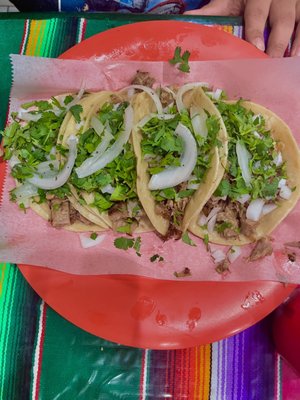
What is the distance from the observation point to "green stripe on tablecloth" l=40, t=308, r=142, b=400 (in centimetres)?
156

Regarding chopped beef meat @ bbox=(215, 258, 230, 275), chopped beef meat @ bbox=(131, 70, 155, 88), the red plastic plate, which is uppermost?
chopped beef meat @ bbox=(131, 70, 155, 88)

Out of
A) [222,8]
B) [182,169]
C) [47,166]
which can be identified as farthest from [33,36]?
[182,169]

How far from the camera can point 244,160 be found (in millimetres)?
1592

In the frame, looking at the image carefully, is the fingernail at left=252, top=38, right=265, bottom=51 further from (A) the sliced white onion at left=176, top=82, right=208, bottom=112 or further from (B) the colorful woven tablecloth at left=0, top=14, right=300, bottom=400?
(B) the colorful woven tablecloth at left=0, top=14, right=300, bottom=400

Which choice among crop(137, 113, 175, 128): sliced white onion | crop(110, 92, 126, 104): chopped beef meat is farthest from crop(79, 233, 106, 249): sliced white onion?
crop(110, 92, 126, 104): chopped beef meat

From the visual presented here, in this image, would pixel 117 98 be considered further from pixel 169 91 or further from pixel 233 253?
pixel 233 253

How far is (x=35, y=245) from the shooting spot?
160 centimetres

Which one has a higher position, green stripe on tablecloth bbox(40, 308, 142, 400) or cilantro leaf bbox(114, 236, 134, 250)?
cilantro leaf bbox(114, 236, 134, 250)

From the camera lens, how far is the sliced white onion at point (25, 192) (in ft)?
5.39

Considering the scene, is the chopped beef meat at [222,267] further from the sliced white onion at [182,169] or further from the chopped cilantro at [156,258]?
the sliced white onion at [182,169]

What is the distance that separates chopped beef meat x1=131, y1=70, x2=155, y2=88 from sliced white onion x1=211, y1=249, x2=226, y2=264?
77 centimetres

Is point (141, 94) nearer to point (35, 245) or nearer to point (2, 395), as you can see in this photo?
point (35, 245)

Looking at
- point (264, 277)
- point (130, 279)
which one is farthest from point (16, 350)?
point (264, 277)

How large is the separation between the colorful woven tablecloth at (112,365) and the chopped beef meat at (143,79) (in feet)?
3.24
